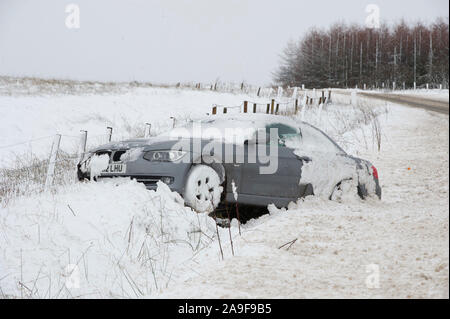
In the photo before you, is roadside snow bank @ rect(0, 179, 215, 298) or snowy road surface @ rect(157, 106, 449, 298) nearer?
snowy road surface @ rect(157, 106, 449, 298)

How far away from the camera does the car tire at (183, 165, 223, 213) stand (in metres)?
5.06

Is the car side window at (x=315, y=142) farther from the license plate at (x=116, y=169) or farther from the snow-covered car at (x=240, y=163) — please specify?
the license plate at (x=116, y=169)

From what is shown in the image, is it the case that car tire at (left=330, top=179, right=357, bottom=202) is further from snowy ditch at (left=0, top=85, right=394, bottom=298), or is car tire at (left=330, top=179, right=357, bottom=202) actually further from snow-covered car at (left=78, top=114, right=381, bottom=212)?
snowy ditch at (left=0, top=85, right=394, bottom=298)

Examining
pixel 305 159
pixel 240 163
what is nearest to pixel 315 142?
pixel 305 159

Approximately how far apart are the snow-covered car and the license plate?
1 centimetres

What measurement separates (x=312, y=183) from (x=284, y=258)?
2.27 m

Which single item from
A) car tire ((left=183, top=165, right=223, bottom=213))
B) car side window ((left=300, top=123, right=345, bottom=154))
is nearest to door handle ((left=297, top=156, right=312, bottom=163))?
car side window ((left=300, top=123, right=345, bottom=154))

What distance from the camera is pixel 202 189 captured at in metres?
5.18

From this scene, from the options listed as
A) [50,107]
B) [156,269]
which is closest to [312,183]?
[156,269]

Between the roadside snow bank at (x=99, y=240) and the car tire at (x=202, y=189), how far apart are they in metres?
0.14

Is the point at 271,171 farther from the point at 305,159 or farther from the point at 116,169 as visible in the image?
the point at 116,169
